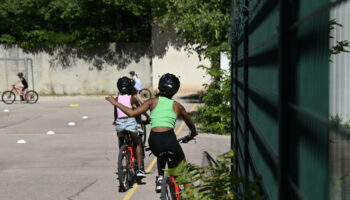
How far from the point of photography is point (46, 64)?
101 feet

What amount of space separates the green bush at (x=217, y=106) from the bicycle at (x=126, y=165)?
5.77m

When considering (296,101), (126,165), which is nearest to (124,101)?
(126,165)

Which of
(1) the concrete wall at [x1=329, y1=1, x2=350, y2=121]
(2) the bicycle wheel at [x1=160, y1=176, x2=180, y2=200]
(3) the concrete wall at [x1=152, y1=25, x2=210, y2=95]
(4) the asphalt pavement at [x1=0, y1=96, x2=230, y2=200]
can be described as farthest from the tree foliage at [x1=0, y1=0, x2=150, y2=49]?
(1) the concrete wall at [x1=329, y1=1, x2=350, y2=121]

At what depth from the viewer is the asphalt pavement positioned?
7078 mm

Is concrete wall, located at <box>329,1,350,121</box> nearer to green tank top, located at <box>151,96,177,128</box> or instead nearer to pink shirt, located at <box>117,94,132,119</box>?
green tank top, located at <box>151,96,177,128</box>

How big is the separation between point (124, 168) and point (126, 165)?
7 cm

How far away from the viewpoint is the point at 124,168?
23.0 ft

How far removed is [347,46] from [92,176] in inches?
293

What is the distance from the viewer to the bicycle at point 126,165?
681 cm

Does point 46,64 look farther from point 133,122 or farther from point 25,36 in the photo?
point 133,122

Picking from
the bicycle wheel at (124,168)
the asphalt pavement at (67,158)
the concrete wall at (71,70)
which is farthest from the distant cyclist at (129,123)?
the concrete wall at (71,70)

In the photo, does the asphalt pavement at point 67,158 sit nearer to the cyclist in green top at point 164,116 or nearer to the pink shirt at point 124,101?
the pink shirt at point 124,101

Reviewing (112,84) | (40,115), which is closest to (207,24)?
(40,115)

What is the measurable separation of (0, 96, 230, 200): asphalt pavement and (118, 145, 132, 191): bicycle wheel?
0.13m
